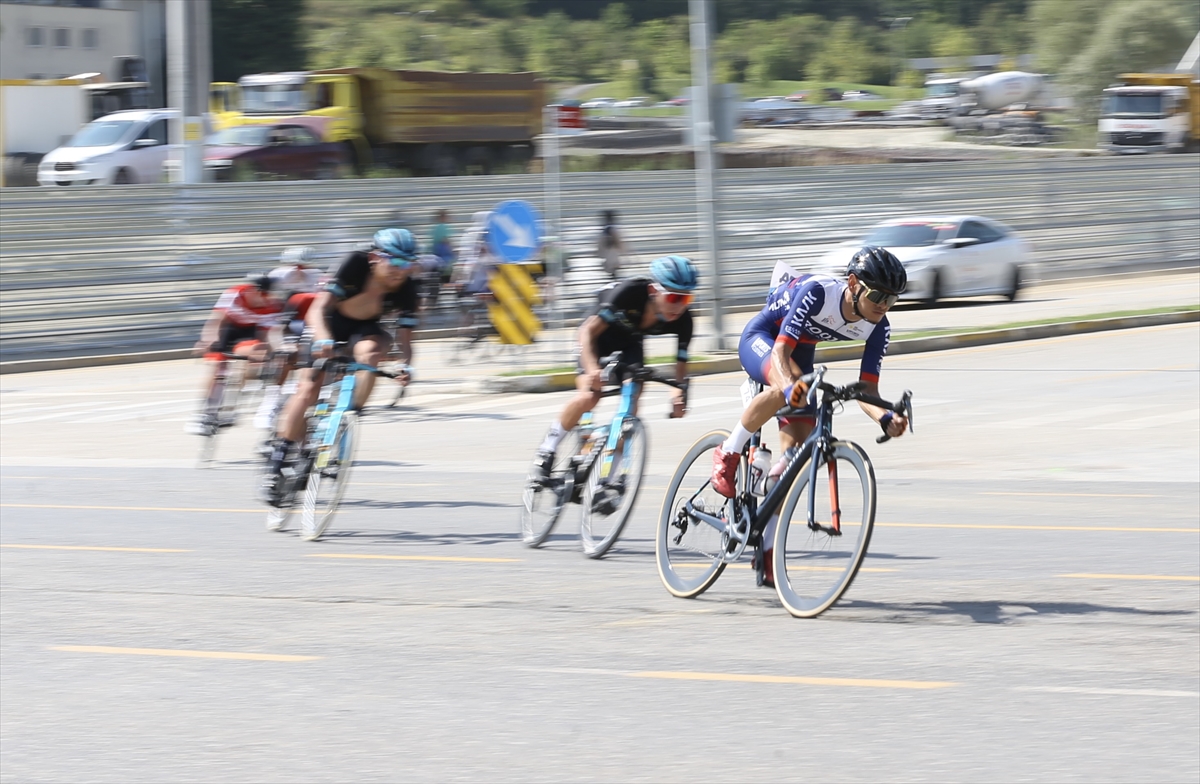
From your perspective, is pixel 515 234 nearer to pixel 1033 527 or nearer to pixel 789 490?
pixel 1033 527

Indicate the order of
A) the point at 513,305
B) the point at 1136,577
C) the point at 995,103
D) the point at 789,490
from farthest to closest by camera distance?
the point at 995,103 → the point at 513,305 → the point at 1136,577 → the point at 789,490

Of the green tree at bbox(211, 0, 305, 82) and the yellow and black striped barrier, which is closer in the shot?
the yellow and black striped barrier

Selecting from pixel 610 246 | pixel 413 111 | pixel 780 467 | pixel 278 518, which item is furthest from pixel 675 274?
pixel 413 111

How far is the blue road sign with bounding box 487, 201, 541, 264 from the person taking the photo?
19.5m

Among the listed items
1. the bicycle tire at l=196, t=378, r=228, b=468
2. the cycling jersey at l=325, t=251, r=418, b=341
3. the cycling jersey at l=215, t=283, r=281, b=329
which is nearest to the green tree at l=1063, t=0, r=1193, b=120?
the cycling jersey at l=215, t=283, r=281, b=329

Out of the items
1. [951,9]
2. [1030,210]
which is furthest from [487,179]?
[951,9]

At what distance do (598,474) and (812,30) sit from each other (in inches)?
5829

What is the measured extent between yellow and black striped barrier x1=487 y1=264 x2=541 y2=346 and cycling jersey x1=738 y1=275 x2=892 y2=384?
14.3 meters

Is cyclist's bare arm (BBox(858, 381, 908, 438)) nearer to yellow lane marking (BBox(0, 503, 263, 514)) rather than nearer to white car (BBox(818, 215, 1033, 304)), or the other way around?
yellow lane marking (BBox(0, 503, 263, 514))

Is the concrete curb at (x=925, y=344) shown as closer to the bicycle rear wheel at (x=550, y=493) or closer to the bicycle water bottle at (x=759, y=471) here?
the bicycle rear wheel at (x=550, y=493)

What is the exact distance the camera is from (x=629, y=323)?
912 centimetres

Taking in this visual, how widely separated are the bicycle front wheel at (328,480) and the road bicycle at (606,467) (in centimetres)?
117

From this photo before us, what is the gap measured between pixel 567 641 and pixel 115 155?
108 feet

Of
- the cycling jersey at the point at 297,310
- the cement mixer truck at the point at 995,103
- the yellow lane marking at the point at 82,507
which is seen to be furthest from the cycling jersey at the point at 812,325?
the cement mixer truck at the point at 995,103
